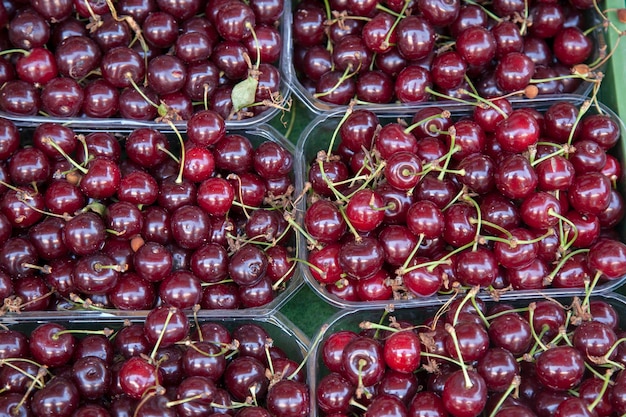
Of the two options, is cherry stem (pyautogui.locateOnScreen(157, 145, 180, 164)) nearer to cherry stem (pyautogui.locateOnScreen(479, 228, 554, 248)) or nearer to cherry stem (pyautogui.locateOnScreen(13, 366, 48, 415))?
cherry stem (pyautogui.locateOnScreen(13, 366, 48, 415))

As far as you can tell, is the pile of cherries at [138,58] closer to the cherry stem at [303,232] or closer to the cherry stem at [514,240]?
the cherry stem at [303,232]

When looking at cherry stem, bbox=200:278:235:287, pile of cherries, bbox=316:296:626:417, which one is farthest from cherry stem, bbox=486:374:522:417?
cherry stem, bbox=200:278:235:287

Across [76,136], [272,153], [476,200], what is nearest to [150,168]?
[76,136]

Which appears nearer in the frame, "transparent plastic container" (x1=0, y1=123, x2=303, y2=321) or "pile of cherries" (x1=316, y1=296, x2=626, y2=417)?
"pile of cherries" (x1=316, y1=296, x2=626, y2=417)

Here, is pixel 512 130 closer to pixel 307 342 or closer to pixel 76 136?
pixel 307 342

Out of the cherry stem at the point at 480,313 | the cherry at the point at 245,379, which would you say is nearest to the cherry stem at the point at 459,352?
the cherry stem at the point at 480,313
